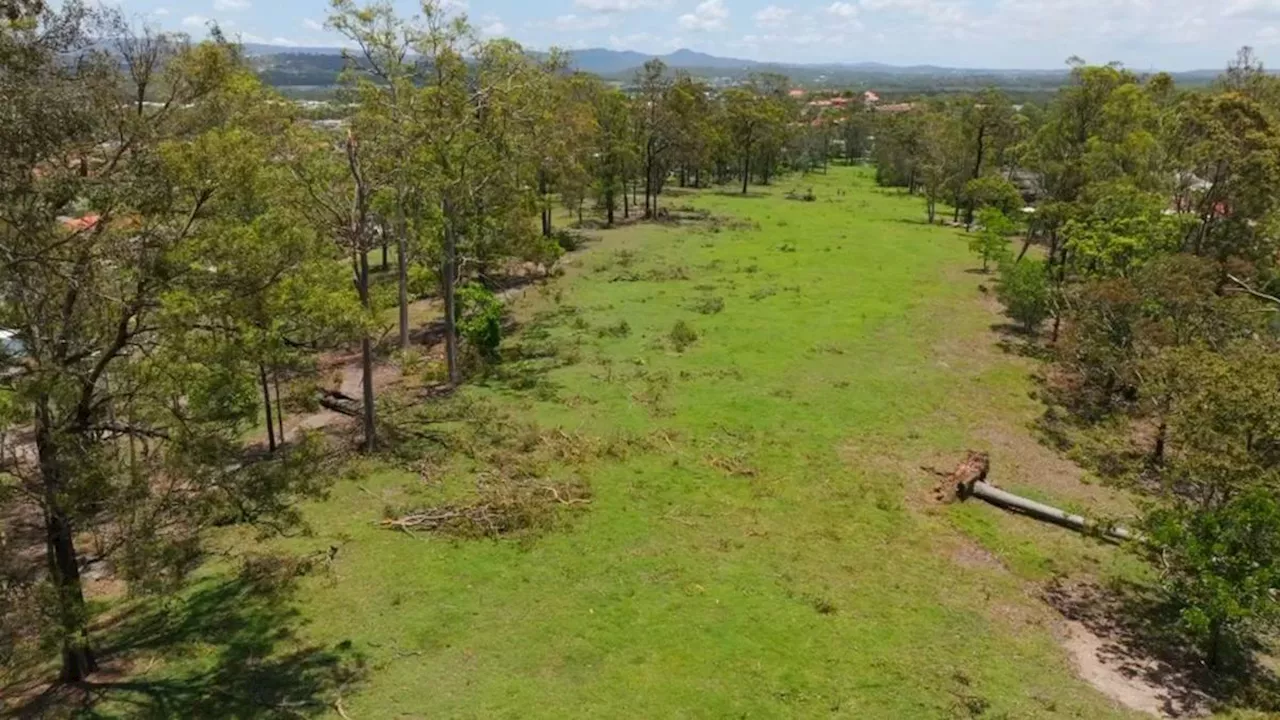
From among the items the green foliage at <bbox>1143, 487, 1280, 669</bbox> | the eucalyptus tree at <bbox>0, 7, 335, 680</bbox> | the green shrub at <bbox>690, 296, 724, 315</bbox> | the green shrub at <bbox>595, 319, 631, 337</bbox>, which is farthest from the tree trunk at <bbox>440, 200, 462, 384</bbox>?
the green foliage at <bbox>1143, 487, 1280, 669</bbox>

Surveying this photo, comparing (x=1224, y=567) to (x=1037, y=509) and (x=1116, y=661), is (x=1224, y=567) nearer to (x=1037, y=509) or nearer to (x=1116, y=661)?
(x=1116, y=661)

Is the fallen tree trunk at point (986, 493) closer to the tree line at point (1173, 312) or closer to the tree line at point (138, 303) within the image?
the tree line at point (1173, 312)

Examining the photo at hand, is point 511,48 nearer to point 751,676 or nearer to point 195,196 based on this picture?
point 195,196

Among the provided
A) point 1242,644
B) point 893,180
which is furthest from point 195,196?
point 893,180

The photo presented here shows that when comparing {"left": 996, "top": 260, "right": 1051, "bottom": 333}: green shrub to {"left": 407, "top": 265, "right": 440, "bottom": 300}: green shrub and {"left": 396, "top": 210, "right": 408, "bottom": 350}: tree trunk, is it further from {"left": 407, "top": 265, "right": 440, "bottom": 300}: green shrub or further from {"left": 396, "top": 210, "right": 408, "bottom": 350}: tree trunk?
{"left": 396, "top": 210, "right": 408, "bottom": 350}: tree trunk

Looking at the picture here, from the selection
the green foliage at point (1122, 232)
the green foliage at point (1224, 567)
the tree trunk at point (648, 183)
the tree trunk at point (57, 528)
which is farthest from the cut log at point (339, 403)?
the tree trunk at point (648, 183)
